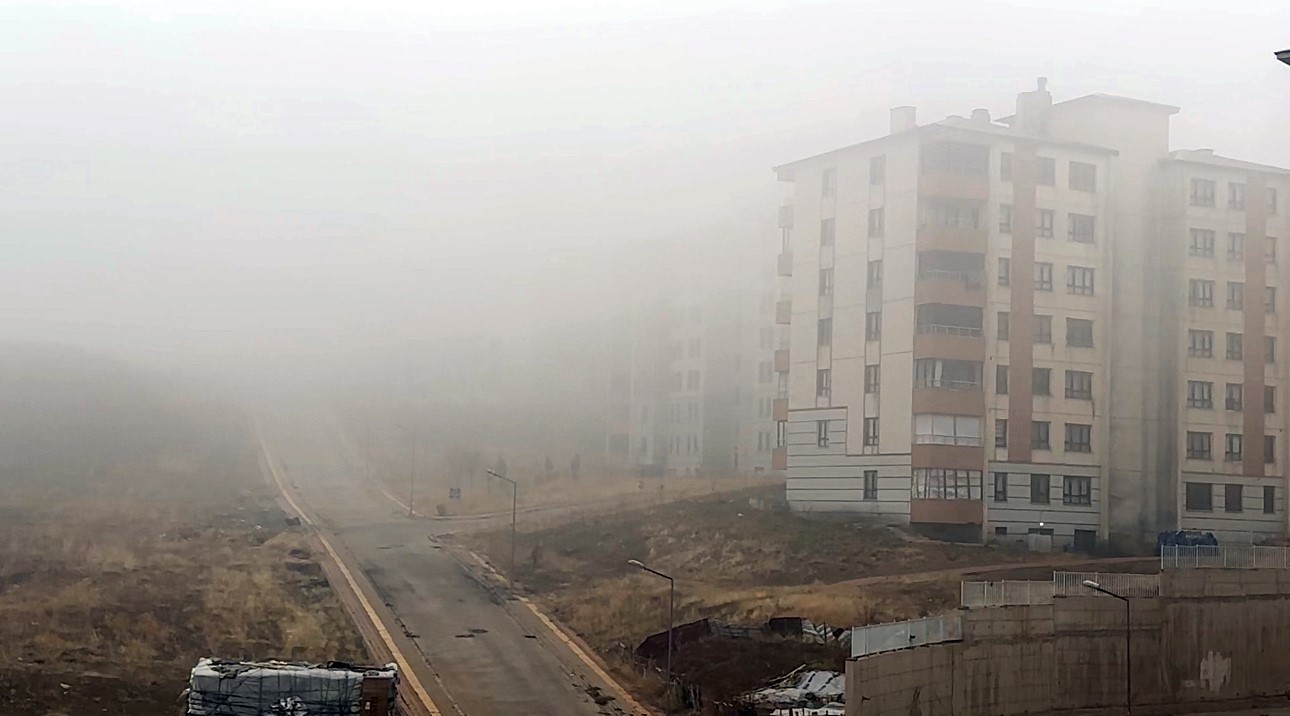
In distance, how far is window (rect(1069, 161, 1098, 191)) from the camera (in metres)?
82.0

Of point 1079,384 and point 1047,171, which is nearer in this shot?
point 1047,171

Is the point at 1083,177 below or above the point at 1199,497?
above

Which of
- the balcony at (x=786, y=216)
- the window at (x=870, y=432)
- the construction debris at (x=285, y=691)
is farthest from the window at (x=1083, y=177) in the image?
the construction debris at (x=285, y=691)

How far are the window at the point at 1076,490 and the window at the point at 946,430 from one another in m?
6.25

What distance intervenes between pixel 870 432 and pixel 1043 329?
11.9m

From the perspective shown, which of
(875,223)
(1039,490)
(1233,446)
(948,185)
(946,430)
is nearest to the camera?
(946,430)

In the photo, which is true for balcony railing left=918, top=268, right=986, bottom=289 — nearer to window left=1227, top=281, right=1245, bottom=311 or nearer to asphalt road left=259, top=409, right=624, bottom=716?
window left=1227, top=281, right=1245, bottom=311

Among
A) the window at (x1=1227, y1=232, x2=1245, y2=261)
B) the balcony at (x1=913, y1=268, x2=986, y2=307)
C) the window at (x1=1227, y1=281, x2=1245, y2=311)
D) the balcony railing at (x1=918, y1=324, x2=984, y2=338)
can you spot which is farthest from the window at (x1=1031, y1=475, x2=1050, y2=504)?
the window at (x1=1227, y1=232, x2=1245, y2=261)

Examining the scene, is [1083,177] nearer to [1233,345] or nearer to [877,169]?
[877,169]

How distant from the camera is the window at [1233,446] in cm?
8400

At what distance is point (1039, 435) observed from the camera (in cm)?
8075

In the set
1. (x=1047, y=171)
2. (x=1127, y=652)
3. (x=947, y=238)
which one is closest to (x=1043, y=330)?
(x=947, y=238)

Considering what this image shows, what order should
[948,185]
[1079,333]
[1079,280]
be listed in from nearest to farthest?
1. [948,185]
2. [1079,333]
3. [1079,280]

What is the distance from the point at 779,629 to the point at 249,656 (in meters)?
20.9
